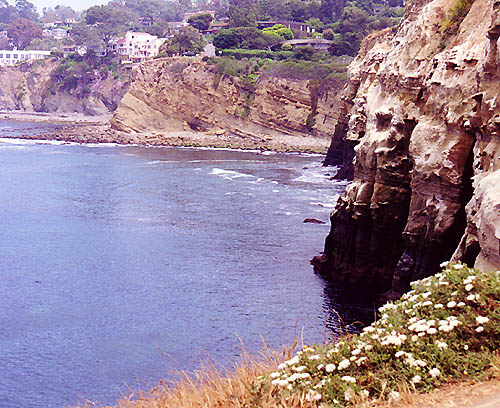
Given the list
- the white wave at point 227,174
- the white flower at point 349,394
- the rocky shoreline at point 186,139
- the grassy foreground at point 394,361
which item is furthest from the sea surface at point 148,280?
the rocky shoreline at point 186,139

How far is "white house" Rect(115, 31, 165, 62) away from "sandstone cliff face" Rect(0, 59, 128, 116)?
990 cm

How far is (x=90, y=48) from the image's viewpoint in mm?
168125

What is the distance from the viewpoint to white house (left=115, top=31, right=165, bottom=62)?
165 m

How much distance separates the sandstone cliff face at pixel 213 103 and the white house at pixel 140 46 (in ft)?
147

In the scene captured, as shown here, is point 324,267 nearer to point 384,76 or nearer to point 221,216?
point 384,76

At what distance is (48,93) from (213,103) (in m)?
61.5

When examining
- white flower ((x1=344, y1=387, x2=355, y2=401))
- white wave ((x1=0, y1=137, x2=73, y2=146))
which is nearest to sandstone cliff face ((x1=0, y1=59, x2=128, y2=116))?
white wave ((x1=0, y1=137, x2=73, y2=146))

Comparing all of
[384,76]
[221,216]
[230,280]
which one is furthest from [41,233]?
[384,76]

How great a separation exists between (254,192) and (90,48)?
383ft

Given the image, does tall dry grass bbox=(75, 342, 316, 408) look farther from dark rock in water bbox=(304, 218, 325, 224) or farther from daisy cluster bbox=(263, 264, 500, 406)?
dark rock in water bbox=(304, 218, 325, 224)

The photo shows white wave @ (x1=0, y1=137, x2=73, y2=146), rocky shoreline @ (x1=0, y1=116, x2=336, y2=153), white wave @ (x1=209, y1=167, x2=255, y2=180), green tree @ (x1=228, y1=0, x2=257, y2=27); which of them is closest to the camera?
white wave @ (x1=209, y1=167, x2=255, y2=180)

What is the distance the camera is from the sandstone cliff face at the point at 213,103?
11062 centimetres

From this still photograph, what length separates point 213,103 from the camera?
384 ft

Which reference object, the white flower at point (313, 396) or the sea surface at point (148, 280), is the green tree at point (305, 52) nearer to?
the sea surface at point (148, 280)
